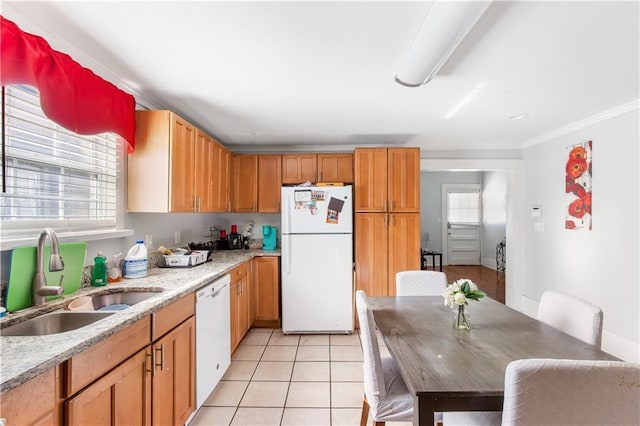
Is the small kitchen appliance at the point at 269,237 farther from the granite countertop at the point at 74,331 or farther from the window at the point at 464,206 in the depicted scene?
the window at the point at 464,206

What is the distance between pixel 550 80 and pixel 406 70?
1175 millimetres

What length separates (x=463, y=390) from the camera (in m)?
1.05

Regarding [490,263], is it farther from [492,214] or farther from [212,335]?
[212,335]

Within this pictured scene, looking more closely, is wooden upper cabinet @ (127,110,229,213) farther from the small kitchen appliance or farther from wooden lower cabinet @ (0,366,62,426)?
the small kitchen appliance

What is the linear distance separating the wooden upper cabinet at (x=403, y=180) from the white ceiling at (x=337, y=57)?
545 millimetres

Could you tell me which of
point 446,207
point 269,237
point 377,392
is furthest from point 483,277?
point 377,392

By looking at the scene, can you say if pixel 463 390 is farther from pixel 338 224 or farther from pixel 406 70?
pixel 338 224

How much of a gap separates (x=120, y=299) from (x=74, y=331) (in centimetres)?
75

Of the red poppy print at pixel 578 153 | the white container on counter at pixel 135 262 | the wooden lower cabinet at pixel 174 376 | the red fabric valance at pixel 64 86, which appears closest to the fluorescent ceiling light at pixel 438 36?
the red fabric valance at pixel 64 86

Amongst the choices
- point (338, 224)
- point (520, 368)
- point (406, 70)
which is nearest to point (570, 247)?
point (338, 224)

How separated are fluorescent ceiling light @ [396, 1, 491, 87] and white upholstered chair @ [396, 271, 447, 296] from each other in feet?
4.73

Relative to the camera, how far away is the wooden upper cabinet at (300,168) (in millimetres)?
3916

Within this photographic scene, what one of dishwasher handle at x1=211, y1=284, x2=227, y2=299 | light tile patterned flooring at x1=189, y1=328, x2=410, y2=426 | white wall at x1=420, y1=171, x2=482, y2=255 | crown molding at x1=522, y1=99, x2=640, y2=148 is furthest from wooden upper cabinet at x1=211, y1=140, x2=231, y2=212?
white wall at x1=420, y1=171, x2=482, y2=255

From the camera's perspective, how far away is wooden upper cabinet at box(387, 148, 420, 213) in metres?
3.57
